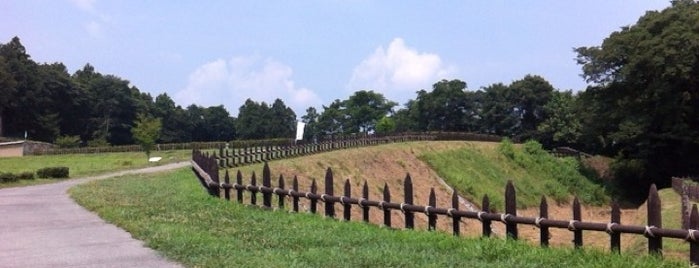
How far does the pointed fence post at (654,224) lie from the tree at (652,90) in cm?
3832

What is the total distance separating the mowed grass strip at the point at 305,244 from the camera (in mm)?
7898

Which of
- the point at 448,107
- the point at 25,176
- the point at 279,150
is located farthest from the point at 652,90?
the point at 448,107

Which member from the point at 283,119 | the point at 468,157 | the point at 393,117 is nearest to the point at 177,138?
the point at 283,119

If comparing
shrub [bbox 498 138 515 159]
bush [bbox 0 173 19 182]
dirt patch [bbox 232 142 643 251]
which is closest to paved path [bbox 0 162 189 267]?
bush [bbox 0 173 19 182]

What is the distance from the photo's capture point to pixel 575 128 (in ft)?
275

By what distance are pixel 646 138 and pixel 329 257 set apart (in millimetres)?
43761

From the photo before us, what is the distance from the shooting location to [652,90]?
149 feet

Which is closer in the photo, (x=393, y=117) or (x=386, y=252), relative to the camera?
(x=386, y=252)

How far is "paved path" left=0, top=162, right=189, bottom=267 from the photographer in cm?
873

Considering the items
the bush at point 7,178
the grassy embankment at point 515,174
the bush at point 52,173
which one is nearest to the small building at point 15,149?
the bush at point 52,173

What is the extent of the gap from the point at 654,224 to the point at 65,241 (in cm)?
808

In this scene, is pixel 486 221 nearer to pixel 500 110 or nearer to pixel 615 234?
pixel 615 234

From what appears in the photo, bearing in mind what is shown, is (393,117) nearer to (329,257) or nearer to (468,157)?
(468,157)

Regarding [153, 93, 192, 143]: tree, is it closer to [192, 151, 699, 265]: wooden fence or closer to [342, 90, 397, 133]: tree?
[342, 90, 397, 133]: tree
